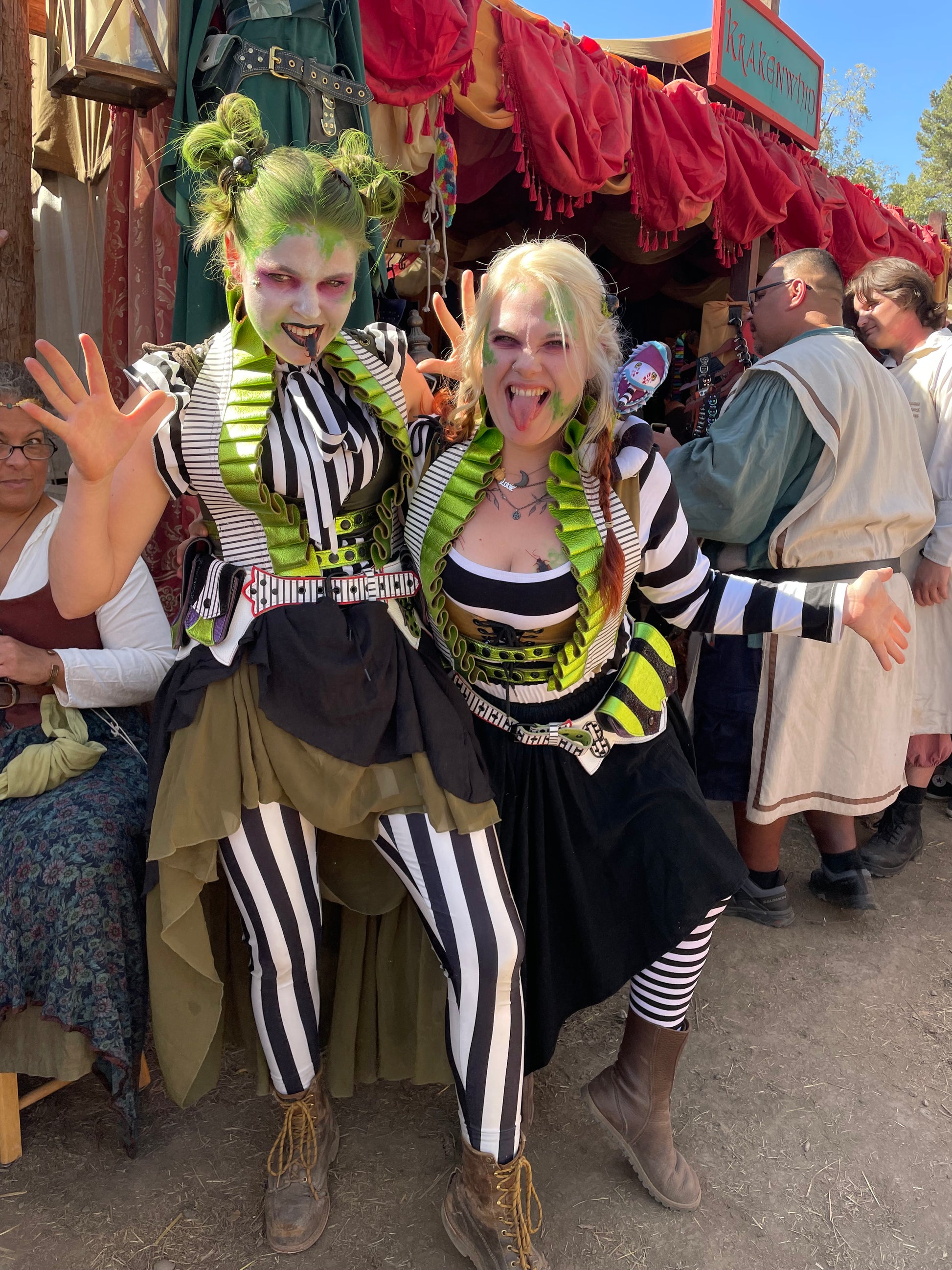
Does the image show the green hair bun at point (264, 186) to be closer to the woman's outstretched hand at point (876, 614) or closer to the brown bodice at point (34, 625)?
the brown bodice at point (34, 625)

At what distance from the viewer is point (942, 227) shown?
23.8 feet

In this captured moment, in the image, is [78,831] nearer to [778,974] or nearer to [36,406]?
[36,406]

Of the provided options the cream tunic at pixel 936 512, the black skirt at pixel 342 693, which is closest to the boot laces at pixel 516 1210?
the black skirt at pixel 342 693

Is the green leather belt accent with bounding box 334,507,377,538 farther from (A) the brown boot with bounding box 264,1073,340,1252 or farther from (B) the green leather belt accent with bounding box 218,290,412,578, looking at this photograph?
(A) the brown boot with bounding box 264,1073,340,1252

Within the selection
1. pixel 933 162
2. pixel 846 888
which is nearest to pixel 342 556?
pixel 846 888

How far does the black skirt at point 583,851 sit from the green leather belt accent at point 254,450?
1.85 ft

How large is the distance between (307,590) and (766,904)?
81.3 inches

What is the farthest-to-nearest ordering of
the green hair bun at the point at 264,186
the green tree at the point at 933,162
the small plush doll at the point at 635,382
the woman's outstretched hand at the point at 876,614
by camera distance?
the green tree at the point at 933,162
the small plush doll at the point at 635,382
the woman's outstretched hand at the point at 876,614
the green hair bun at the point at 264,186

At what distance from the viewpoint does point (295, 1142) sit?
179cm

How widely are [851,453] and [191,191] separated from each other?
194cm

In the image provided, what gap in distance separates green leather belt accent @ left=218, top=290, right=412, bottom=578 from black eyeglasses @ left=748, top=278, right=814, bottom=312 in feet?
5.58

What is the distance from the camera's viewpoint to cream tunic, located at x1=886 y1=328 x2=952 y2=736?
312cm

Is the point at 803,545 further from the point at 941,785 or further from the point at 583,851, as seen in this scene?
the point at 941,785

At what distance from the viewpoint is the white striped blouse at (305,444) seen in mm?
1610
